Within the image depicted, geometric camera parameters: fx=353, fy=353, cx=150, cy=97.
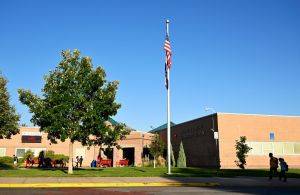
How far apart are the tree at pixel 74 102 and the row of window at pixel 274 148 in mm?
24120

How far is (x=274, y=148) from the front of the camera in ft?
148

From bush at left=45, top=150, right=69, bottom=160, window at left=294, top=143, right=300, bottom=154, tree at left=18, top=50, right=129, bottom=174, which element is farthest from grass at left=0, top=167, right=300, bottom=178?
bush at left=45, top=150, right=69, bottom=160

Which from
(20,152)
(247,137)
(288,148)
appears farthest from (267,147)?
(20,152)

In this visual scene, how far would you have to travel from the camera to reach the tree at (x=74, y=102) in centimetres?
2462

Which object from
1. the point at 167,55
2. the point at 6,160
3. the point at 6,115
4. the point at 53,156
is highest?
the point at 167,55

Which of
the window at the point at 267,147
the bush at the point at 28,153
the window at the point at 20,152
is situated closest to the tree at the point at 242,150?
the window at the point at 267,147

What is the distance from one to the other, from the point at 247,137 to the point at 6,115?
2811 centimetres

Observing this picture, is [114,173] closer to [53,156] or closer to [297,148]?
[53,156]

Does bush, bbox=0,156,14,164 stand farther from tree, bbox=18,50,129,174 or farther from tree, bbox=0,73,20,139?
tree, bbox=18,50,129,174

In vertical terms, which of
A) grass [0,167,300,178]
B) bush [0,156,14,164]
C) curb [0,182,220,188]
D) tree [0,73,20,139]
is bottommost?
bush [0,156,14,164]

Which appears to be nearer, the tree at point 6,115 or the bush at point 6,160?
the tree at point 6,115

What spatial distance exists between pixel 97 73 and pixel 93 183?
1066cm

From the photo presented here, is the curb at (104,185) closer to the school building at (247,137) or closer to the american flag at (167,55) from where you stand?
the american flag at (167,55)

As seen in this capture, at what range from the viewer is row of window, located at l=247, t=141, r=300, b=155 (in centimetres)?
4406
